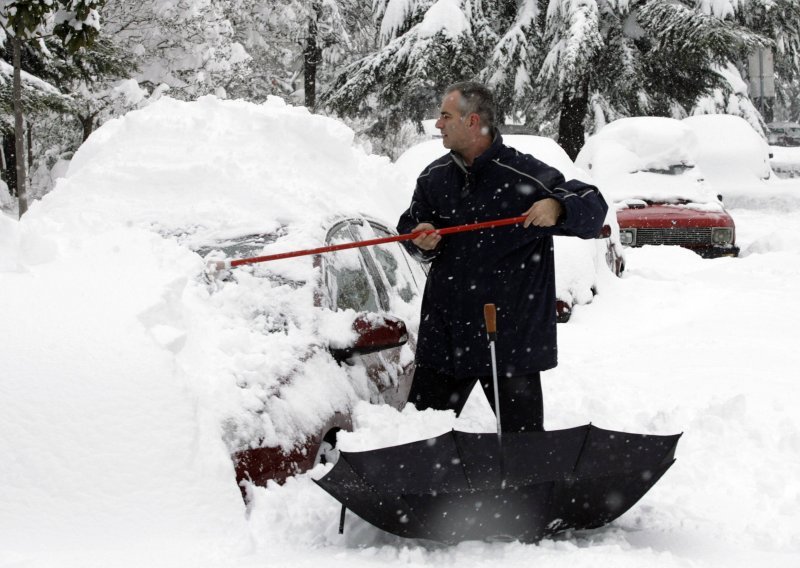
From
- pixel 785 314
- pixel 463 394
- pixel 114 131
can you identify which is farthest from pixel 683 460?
pixel 785 314

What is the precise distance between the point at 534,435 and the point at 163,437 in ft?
4.21

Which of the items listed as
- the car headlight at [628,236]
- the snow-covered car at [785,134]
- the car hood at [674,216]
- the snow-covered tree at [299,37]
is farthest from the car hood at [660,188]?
the snow-covered car at [785,134]

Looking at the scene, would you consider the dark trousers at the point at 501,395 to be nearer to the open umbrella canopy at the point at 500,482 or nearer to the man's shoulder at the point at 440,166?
the open umbrella canopy at the point at 500,482

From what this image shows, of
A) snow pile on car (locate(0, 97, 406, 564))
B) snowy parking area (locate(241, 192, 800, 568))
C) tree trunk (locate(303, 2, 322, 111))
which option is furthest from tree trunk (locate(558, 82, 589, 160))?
snow pile on car (locate(0, 97, 406, 564))

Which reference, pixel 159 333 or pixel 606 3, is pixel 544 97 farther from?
pixel 159 333

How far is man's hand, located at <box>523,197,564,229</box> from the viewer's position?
11.5 ft

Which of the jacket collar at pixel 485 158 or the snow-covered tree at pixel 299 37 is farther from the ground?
the snow-covered tree at pixel 299 37

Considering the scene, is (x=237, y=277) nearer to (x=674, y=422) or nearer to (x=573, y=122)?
(x=674, y=422)

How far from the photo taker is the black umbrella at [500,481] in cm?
283

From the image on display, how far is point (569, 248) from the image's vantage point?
8453mm

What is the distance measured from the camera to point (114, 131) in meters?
4.95

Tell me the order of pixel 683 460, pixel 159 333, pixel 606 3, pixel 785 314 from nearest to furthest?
1. pixel 159 333
2. pixel 683 460
3. pixel 785 314
4. pixel 606 3

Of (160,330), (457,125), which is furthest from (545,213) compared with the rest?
(160,330)

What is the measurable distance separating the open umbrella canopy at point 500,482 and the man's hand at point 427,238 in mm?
852
